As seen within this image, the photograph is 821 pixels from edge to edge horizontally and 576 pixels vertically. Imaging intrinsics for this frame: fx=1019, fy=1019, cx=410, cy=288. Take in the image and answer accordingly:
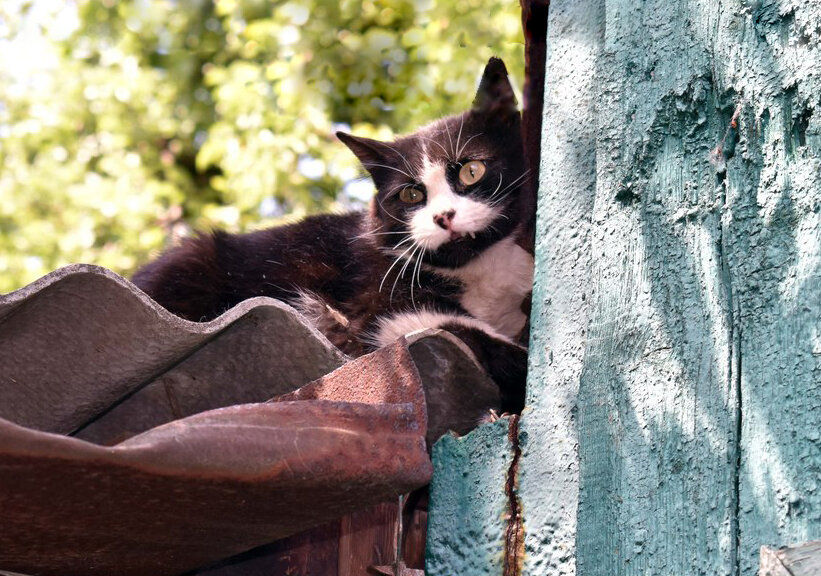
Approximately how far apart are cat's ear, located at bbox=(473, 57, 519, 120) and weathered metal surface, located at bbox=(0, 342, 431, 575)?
1.56 m

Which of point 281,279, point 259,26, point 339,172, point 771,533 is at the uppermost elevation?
point 259,26

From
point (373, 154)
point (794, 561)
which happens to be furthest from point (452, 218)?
point (794, 561)

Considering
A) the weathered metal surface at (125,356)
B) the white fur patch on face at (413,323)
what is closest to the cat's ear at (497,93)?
the white fur patch on face at (413,323)

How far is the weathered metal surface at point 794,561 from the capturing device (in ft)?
4.34

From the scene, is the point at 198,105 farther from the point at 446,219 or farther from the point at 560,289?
the point at 560,289

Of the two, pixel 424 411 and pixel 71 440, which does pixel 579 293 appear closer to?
pixel 424 411

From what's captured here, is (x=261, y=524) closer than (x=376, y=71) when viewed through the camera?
Yes

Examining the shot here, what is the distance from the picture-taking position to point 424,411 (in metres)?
1.77

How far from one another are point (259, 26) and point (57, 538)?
6440 millimetres

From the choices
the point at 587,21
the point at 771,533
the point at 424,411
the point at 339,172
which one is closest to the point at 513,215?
the point at 587,21

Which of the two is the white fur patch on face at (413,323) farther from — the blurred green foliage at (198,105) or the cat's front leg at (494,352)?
the blurred green foliage at (198,105)

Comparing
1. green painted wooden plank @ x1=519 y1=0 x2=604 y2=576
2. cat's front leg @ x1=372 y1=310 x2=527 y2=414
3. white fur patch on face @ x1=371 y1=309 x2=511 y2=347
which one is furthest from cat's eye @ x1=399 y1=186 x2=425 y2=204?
green painted wooden plank @ x1=519 y1=0 x2=604 y2=576

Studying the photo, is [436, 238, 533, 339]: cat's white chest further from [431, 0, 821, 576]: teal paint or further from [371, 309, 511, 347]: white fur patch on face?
[431, 0, 821, 576]: teal paint

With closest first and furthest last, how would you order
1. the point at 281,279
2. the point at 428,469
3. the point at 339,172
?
1. the point at 428,469
2. the point at 281,279
3. the point at 339,172
